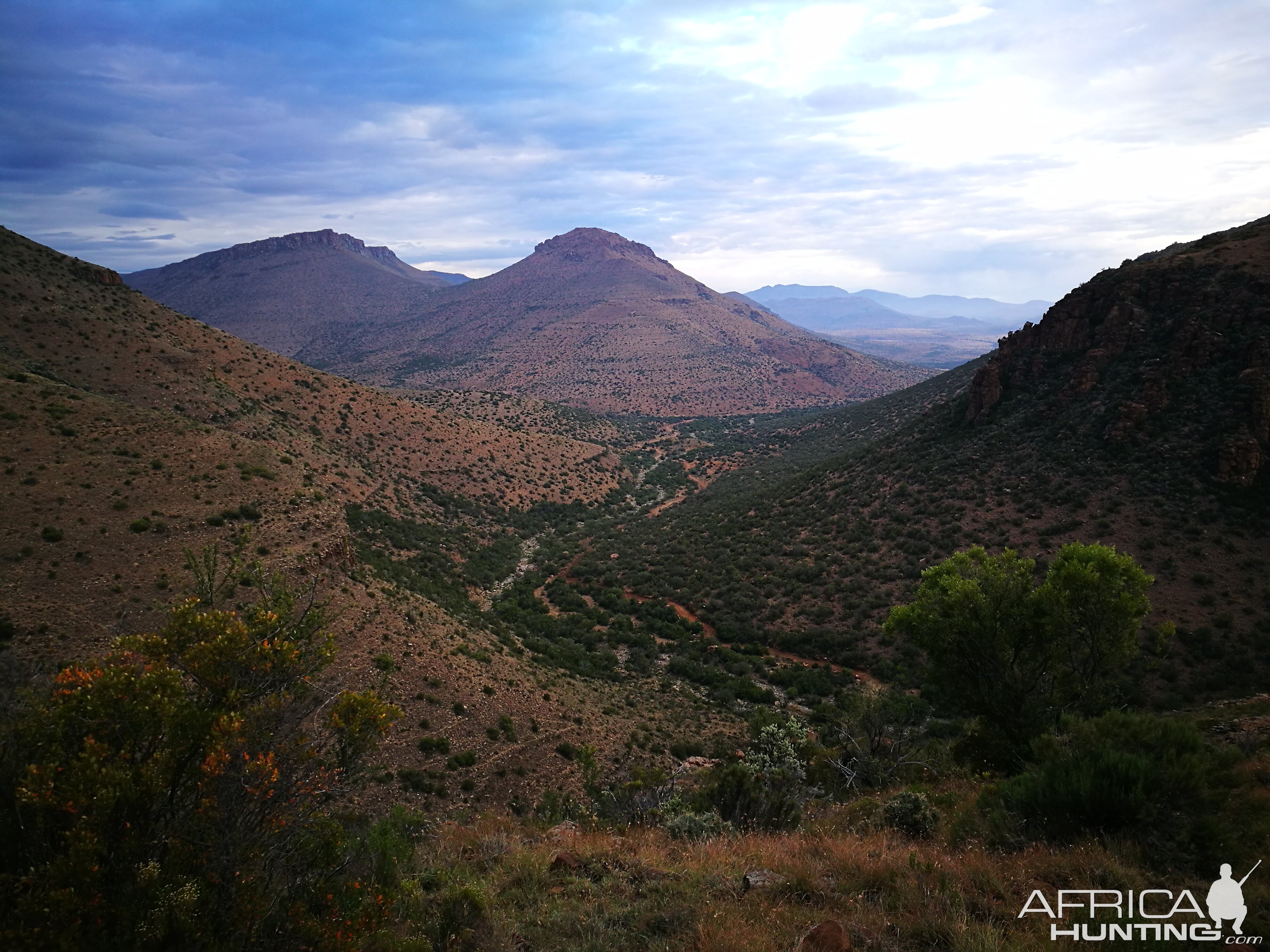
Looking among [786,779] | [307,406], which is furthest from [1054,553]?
[307,406]

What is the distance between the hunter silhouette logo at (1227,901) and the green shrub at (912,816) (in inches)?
134

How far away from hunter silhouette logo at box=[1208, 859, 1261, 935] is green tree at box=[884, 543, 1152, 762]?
695 centimetres

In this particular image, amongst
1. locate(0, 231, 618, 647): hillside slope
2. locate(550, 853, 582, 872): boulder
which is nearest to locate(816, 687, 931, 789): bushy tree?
locate(550, 853, 582, 872): boulder

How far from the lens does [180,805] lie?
4.80 metres

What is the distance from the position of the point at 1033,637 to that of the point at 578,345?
136 meters

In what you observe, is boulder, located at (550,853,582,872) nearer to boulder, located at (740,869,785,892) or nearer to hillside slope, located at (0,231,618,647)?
boulder, located at (740,869,785,892)

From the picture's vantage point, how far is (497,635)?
2408 centimetres

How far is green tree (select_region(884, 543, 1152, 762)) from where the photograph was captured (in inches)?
480

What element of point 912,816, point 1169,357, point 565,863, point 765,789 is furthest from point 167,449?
point 1169,357

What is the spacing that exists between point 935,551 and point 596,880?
24.8 metres

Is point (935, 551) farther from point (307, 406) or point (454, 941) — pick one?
point (307, 406)

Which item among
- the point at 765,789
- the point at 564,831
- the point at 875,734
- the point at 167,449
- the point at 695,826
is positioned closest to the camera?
the point at 695,826

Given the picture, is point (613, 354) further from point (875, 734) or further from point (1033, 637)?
point (1033, 637)

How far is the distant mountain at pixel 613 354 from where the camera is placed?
118062 millimetres
